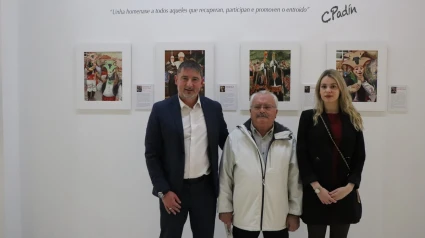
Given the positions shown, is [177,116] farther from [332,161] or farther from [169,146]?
[332,161]

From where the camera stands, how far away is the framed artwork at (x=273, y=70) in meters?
2.69

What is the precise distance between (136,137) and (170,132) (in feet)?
2.64

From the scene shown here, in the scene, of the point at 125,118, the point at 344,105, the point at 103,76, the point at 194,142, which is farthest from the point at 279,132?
the point at 103,76

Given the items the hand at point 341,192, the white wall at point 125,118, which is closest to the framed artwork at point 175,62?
the white wall at point 125,118

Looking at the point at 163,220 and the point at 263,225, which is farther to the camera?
the point at 163,220

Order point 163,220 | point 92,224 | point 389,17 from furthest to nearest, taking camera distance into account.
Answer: point 92,224
point 389,17
point 163,220

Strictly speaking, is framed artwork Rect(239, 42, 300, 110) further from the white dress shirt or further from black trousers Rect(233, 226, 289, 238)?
black trousers Rect(233, 226, 289, 238)

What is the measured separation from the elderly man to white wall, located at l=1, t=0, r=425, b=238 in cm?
64

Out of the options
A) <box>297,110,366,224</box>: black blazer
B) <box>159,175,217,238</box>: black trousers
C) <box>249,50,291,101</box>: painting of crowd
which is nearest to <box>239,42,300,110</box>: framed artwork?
<box>249,50,291,101</box>: painting of crowd

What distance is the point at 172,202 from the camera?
6.84 feet

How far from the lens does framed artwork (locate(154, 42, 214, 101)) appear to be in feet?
8.89

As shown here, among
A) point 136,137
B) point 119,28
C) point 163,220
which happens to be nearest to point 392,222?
point 163,220

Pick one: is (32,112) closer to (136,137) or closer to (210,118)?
(136,137)

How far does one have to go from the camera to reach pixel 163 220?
86.0 inches
